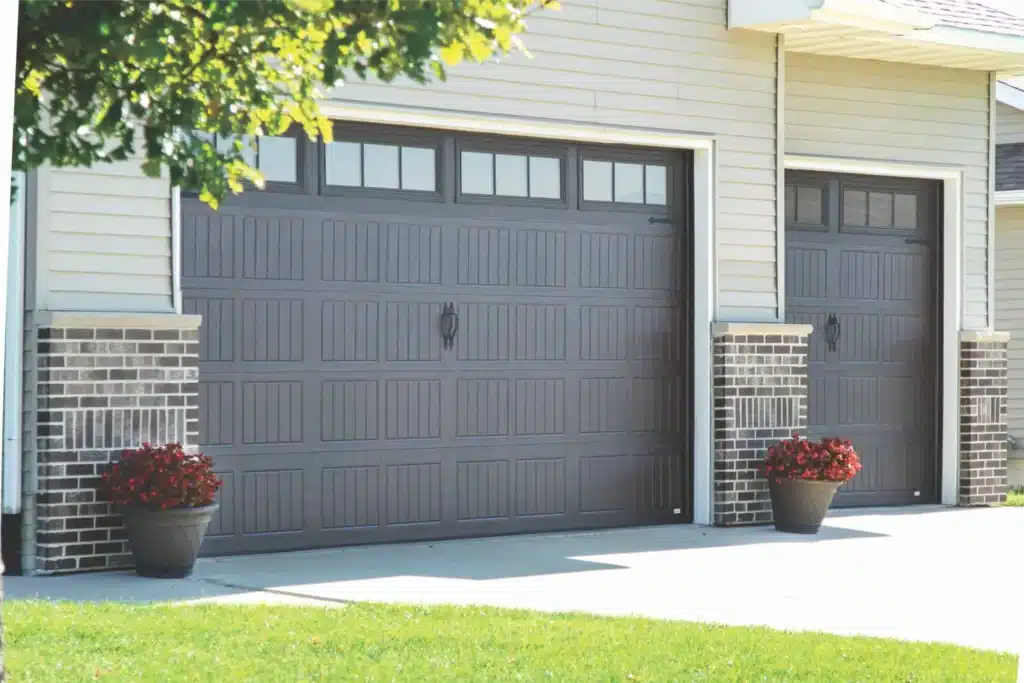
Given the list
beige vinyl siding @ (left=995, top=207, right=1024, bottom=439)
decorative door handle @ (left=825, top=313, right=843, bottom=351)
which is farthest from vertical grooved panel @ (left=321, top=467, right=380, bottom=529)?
beige vinyl siding @ (left=995, top=207, right=1024, bottom=439)

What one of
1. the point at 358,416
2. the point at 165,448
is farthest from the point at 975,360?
the point at 165,448

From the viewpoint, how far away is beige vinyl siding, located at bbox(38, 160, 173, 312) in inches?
381

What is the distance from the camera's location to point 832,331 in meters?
14.5

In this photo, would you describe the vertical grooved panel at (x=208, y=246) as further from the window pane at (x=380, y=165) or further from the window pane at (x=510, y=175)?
the window pane at (x=510, y=175)

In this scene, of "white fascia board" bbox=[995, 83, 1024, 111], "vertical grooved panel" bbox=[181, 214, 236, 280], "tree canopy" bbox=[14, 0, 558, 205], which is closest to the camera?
"tree canopy" bbox=[14, 0, 558, 205]

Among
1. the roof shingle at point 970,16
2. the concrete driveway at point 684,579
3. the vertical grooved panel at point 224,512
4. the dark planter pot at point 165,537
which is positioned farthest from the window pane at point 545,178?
the dark planter pot at point 165,537

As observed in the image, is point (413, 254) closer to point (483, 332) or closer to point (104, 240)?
point (483, 332)

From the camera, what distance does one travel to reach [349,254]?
1121cm

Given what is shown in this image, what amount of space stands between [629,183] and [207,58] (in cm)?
709

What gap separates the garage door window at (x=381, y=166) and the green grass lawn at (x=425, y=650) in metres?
4.11

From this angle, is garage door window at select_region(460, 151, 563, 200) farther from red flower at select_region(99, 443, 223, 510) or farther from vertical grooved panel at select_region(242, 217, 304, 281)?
red flower at select_region(99, 443, 223, 510)

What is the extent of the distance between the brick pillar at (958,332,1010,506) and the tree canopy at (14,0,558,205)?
9980 mm

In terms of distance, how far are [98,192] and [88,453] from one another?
5.34 ft

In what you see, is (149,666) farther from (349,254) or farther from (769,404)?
(769,404)
